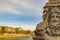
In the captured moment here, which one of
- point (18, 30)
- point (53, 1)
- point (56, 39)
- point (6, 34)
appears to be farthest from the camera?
point (18, 30)

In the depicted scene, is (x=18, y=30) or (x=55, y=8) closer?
(x=55, y=8)

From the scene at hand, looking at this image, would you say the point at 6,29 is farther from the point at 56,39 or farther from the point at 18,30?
the point at 56,39

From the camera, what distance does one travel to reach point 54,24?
48.6ft

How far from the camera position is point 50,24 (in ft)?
49.3

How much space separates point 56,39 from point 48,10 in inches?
89.8

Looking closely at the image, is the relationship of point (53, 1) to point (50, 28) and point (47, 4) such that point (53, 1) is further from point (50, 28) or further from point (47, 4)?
point (50, 28)

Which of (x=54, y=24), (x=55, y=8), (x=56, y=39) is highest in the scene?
(x=55, y=8)

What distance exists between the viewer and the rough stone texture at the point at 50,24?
48.5 feet

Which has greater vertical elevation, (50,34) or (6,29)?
(50,34)

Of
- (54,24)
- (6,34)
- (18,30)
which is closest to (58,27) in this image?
(54,24)

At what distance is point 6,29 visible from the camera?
89.5m

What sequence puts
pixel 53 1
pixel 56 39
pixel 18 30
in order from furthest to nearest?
1. pixel 18 30
2. pixel 53 1
3. pixel 56 39

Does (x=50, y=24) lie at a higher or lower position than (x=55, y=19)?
lower

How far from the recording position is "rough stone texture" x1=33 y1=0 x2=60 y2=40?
14781mm
